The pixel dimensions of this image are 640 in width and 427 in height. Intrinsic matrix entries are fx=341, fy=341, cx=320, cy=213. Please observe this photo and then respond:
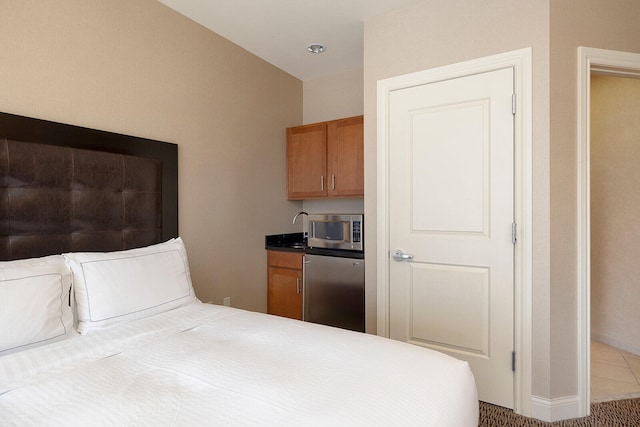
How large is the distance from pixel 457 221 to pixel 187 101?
2155 mm

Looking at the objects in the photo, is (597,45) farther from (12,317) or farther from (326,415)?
(12,317)

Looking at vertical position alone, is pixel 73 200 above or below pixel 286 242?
above

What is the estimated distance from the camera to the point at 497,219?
6.95 ft

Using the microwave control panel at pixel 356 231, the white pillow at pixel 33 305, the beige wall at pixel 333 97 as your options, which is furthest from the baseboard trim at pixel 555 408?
the beige wall at pixel 333 97

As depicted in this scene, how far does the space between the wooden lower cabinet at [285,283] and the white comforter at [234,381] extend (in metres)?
1.69

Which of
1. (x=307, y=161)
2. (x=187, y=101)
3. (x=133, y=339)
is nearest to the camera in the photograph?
(x=133, y=339)

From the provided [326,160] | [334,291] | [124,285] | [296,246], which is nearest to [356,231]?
[334,291]

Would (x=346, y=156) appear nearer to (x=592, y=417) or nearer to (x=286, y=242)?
(x=286, y=242)

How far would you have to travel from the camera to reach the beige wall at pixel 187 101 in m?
1.83

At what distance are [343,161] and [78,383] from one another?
8.71 ft

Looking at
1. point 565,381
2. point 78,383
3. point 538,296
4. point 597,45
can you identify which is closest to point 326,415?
point 78,383

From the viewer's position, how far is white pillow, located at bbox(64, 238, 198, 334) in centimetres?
156

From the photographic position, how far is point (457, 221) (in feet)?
7.38

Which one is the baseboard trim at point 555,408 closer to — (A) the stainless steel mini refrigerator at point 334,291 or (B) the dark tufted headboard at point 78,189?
(A) the stainless steel mini refrigerator at point 334,291
